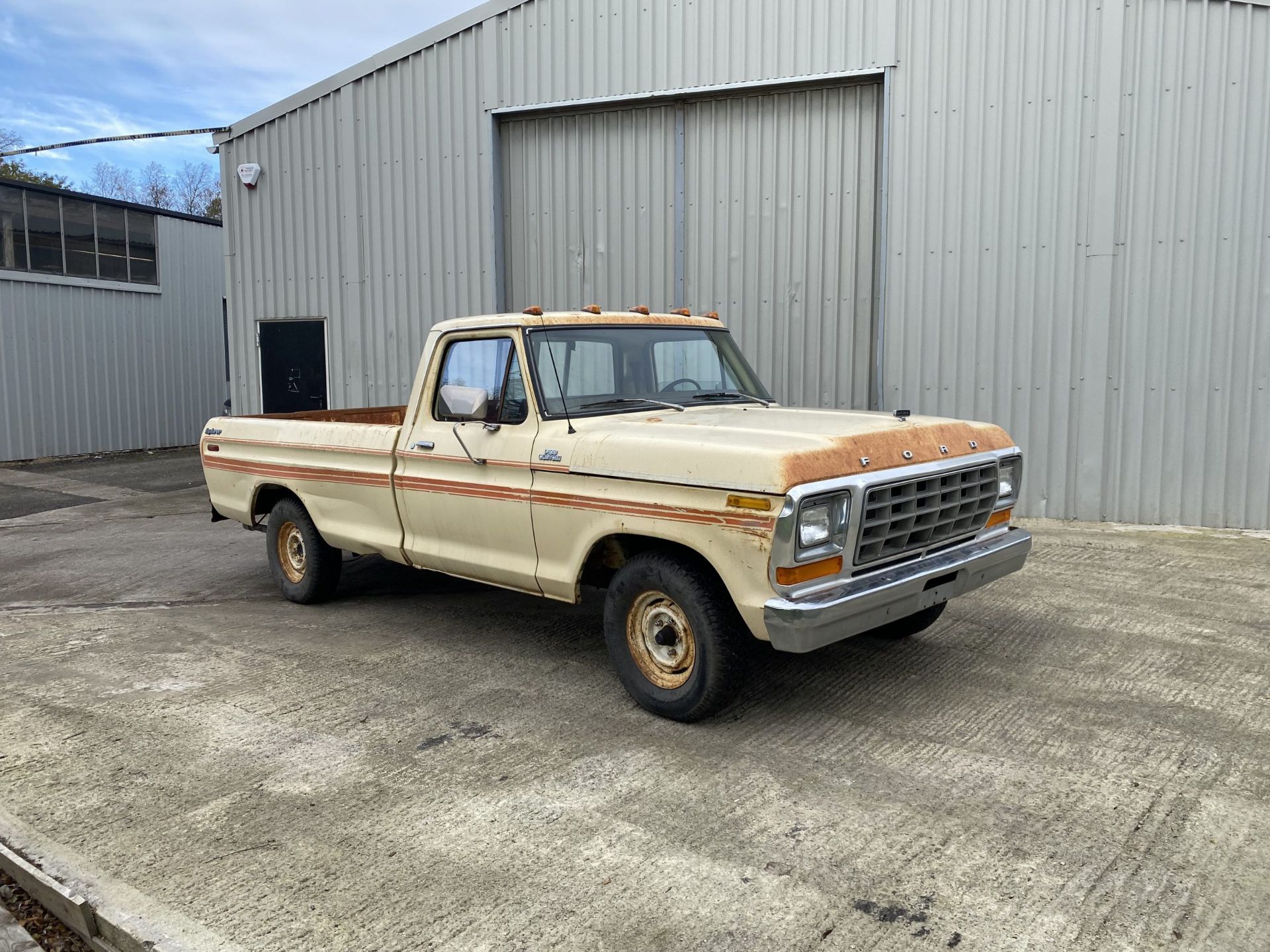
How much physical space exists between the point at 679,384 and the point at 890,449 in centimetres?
155

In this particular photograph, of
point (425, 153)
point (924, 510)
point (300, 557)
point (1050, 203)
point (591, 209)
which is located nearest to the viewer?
point (924, 510)

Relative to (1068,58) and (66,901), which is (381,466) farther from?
(1068,58)

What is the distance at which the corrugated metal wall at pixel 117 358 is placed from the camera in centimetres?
1820

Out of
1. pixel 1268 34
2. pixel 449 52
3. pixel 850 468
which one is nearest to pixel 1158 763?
pixel 850 468

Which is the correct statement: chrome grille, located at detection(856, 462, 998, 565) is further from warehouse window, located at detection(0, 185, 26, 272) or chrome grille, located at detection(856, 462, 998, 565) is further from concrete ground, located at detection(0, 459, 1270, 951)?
warehouse window, located at detection(0, 185, 26, 272)

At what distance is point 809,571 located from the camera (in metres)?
4.16

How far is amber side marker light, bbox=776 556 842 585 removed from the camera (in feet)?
13.4

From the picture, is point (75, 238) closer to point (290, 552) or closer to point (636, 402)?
point (290, 552)

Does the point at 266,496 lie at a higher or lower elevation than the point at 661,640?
higher

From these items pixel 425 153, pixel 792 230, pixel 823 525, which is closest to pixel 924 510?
pixel 823 525

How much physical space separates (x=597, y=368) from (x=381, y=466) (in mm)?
1513

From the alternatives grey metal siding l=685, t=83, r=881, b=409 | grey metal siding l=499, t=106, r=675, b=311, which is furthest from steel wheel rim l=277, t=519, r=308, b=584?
grey metal siding l=685, t=83, r=881, b=409

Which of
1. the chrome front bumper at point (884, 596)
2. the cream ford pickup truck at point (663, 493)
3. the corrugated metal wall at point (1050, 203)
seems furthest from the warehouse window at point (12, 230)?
the chrome front bumper at point (884, 596)

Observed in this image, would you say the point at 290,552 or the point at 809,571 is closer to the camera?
the point at 809,571
